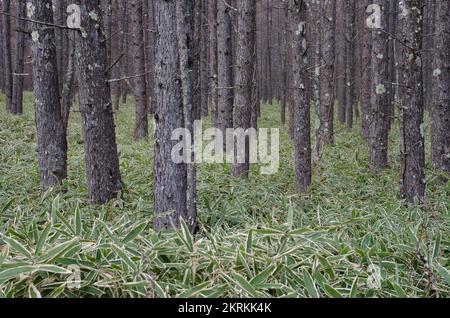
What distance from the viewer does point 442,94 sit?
325 inches

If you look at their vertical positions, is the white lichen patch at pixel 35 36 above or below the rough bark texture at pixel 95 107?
above

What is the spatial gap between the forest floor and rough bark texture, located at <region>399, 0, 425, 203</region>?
38 cm

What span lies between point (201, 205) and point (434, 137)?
5091mm

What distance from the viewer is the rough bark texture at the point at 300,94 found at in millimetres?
6555

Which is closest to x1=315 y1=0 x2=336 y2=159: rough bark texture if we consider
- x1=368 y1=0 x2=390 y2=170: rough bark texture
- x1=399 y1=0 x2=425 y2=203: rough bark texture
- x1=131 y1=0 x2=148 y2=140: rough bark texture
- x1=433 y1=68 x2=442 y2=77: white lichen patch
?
x1=368 y1=0 x2=390 y2=170: rough bark texture

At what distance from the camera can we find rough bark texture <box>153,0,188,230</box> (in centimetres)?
417

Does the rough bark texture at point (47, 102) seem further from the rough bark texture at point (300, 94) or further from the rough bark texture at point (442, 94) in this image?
the rough bark texture at point (442, 94)

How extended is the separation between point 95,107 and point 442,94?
20.1 feet

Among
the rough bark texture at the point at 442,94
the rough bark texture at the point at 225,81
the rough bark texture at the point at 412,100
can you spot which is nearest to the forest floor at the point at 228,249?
the rough bark texture at the point at 412,100

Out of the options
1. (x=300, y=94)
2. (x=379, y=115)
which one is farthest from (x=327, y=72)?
(x=300, y=94)

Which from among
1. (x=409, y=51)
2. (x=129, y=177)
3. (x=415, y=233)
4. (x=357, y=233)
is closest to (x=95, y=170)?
(x=129, y=177)

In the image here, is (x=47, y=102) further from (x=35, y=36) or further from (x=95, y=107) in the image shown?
(x=95, y=107)

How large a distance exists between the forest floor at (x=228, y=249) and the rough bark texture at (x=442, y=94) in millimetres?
2338
